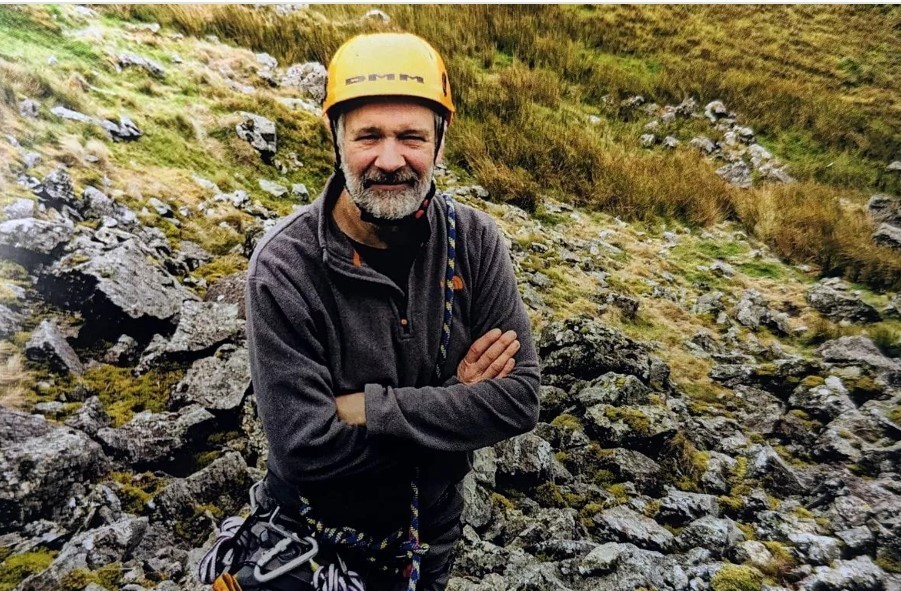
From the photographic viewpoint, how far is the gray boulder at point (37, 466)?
7.27 ft

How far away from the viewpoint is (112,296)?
2.60 meters

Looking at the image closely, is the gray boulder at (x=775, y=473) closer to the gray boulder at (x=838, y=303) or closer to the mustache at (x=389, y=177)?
the gray boulder at (x=838, y=303)

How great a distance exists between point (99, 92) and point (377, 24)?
137 cm

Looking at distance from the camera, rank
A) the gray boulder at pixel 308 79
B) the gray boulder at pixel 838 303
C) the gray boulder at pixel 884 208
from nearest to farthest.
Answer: the gray boulder at pixel 838 303, the gray boulder at pixel 884 208, the gray boulder at pixel 308 79

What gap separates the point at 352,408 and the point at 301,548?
0.50 metres

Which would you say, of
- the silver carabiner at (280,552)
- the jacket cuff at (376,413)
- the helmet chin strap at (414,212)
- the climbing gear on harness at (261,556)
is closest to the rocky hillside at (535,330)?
the climbing gear on harness at (261,556)

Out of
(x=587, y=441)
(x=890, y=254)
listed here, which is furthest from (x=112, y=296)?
(x=890, y=254)

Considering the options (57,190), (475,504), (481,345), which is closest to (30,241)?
(57,190)

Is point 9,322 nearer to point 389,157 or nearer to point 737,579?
point 389,157

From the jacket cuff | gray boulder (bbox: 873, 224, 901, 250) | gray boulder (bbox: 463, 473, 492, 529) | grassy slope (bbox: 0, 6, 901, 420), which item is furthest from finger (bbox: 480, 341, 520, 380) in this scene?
gray boulder (bbox: 873, 224, 901, 250)

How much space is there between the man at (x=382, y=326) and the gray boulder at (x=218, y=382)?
0.75 m

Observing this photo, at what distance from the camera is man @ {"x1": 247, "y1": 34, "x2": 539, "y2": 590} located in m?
1.78

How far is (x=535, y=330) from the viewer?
3.16 m

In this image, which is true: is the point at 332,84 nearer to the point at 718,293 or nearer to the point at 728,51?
the point at 718,293
